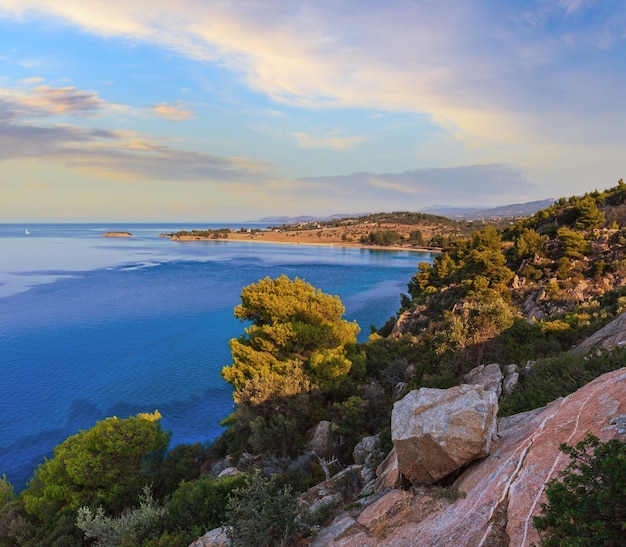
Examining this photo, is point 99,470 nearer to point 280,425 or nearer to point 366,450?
point 280,425

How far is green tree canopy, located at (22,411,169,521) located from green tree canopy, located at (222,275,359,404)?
4856 mm

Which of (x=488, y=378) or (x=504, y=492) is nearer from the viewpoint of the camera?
(x=504, y=492)

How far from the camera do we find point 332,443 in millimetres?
15328

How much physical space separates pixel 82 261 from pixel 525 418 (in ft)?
372

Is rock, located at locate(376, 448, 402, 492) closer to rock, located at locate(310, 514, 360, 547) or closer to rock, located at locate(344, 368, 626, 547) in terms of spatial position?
rock, located at locate(310, 514, 360, 547)

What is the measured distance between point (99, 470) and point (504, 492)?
54.1 feet

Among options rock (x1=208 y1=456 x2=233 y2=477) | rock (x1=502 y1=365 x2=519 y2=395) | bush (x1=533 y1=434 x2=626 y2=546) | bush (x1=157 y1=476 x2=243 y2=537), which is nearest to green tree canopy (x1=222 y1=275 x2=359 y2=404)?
rock (x1=208 y1=456 x2=233 y2=477)

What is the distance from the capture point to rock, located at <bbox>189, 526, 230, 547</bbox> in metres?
8.26

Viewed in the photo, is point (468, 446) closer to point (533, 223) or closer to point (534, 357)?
point (534, 357)

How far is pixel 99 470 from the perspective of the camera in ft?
52.4

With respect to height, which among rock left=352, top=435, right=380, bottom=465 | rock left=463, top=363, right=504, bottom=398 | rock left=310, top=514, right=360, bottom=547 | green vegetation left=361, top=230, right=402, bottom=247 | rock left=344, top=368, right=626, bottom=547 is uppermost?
green vegetation left=361, top=230, right=402, bottom=247

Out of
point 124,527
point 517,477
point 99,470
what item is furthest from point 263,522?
point 99,470

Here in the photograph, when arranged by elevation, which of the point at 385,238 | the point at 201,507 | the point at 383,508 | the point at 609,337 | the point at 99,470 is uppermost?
the point at 385,238

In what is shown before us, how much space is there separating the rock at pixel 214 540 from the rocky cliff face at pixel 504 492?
2.33 meters
